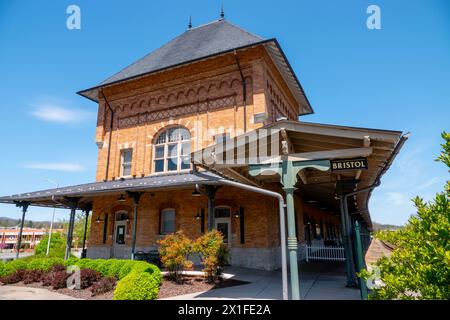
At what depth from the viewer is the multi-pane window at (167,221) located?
1673 centimetres

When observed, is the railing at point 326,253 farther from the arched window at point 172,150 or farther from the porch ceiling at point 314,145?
the porch ceiling at point 314,145

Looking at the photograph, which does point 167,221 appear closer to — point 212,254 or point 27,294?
point 212,254

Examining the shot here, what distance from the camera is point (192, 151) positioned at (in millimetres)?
17281

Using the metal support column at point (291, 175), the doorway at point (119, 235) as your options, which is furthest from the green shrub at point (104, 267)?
the metal support column at point (291, 175)

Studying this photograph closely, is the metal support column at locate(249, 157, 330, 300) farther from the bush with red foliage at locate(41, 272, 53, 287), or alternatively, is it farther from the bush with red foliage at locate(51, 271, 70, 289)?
the bush with red foliage at locate(41, 272, 53, 287)

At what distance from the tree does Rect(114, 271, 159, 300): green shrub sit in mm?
5850

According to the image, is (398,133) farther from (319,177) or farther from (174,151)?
(174,151)

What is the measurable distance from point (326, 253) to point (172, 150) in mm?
12893

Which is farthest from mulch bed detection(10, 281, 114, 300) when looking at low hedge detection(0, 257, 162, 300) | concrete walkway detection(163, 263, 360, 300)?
concrete walkway detection(163, 263, 360, 300)

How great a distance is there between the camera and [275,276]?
11.9 meters

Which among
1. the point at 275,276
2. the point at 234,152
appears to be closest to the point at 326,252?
the point at 275,276

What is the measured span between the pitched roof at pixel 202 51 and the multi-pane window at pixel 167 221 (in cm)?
898

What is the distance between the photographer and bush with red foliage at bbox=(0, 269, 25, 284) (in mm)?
11849

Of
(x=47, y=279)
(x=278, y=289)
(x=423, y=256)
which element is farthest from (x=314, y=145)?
(x=47, y=279)
